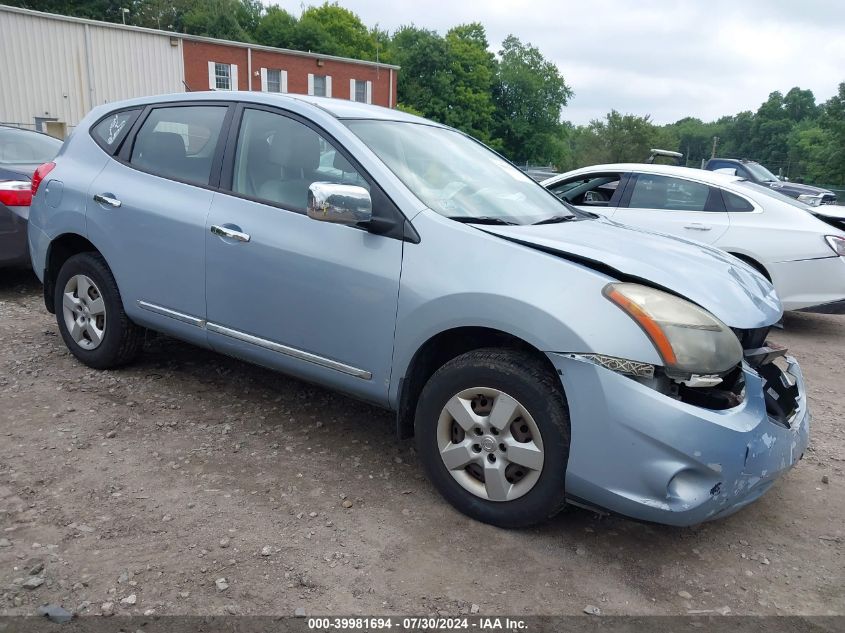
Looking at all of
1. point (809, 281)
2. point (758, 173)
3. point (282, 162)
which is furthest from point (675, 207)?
point (758, 173)

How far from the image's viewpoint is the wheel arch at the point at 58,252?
4.41 meters

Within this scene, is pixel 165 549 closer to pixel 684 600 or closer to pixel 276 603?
pixel 276 603

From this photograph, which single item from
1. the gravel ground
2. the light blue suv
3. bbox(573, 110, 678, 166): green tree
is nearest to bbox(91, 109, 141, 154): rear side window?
the light blue suv

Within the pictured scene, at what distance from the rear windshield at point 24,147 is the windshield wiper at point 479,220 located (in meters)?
5.40

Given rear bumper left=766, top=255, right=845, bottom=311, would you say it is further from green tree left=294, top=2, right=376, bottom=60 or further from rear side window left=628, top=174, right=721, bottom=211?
green tree left=294, top=2, right=376, bottom=60

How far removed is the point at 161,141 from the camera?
4.11 m

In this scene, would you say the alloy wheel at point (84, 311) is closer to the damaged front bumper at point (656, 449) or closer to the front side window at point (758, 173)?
the damaged front bumper at point (656, 449)

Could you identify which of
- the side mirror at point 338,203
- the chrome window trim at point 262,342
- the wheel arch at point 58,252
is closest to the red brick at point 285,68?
the wheel arch at point 58,252

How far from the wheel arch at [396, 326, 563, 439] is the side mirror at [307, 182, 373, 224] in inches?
25.2

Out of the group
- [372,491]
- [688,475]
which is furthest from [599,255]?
→ [372,491]

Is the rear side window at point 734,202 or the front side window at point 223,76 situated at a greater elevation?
the front side window at point 223,76

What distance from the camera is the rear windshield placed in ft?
22.3

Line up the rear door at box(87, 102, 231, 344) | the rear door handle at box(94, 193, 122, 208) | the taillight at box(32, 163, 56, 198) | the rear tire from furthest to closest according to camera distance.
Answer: the taillight at box(32, 163, 56, 198), the rear tire, the rear door handle at box(94, 193, 122, 208), the rear door at box(87, 102, 231, 344)

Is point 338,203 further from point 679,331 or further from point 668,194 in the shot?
point 668,194
